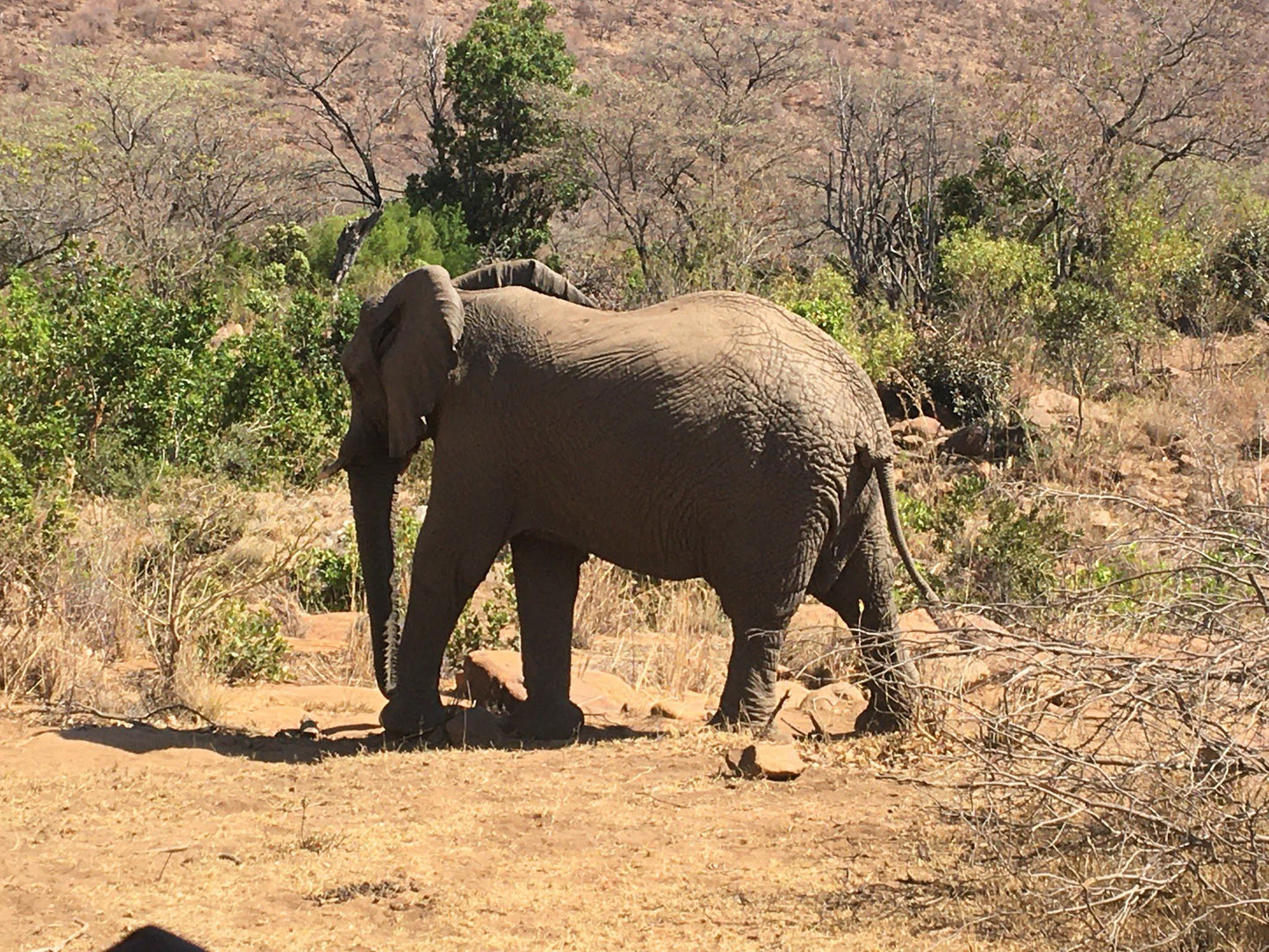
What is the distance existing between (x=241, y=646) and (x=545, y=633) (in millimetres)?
2200

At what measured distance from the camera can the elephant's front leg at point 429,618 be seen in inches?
285

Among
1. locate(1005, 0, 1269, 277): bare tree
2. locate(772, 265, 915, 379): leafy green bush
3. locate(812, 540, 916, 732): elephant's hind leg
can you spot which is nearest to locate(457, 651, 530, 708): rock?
locate(812, 540, 916, 732): elephant's hind leg

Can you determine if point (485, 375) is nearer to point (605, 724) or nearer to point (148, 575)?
point (605, 724)

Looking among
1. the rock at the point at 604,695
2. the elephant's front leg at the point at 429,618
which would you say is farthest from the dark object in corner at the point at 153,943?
the rock at the point at 604,695

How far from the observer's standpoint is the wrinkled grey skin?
22.3 ft

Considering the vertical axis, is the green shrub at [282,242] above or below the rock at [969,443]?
above

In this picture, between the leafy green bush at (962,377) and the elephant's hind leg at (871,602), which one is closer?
the elephant's hind leg at (871,602)

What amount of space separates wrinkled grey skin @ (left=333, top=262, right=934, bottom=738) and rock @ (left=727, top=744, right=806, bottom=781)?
593 millimetres

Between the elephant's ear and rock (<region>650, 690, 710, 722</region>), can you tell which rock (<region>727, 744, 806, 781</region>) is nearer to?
rock (<region>650, 690, 710, 722</region>)

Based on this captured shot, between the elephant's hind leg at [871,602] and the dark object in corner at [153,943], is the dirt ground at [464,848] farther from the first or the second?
the dark object in corner at [153,943]

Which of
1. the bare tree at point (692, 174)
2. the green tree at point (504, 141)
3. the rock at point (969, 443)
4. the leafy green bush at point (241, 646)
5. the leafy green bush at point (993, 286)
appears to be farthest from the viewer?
the green tree at point (504, 141)

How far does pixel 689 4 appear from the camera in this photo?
50.6 meters

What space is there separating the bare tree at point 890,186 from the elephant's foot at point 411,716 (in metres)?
14.3

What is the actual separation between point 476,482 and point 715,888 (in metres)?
2.71
